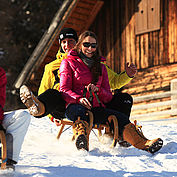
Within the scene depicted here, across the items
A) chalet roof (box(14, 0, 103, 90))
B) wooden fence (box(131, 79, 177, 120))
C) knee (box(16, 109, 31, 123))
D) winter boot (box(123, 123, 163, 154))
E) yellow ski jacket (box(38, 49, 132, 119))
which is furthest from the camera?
chalet roof (box(14, 0, 103, 90))

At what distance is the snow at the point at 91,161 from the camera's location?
9.48 ft

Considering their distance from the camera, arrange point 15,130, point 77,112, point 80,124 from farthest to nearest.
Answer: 1. point 77,112
2. point 80,124
3. point 15,130

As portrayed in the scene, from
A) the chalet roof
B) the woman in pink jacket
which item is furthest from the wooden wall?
the woman in pink jacket

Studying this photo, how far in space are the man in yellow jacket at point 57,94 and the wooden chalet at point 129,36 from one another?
4.04m

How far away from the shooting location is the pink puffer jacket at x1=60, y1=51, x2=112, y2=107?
3896mm

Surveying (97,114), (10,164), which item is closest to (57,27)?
(97,114)

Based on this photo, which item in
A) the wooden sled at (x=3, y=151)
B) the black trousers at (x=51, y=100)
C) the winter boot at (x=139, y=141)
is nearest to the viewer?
the wooden sled at (x=3, y=151)

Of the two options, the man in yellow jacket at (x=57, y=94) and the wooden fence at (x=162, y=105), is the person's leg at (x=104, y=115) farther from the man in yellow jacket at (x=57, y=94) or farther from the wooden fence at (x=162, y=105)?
the wooden fence at (x=162, y=105)

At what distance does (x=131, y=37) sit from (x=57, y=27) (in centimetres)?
192

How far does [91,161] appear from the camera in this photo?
10.7 feet

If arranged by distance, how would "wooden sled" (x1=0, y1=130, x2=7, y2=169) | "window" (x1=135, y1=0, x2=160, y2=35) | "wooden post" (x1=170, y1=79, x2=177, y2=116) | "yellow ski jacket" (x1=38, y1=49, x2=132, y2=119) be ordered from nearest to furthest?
"wooden sled" (x1=0, y1=130, x2=7, y2=169) → "yellow ski jacket" (x1=38, y1=49, x2=132, y2=119) → "wooden post" (x1=170, y1=79, x2=177, y2=116) → "window" (x1=135, y1=0, x2=160, y2=35)

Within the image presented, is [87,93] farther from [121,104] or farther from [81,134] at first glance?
[81,134]

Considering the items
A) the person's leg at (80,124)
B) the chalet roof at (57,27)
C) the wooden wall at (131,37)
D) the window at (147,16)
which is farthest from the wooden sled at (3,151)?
the window at (147,16)

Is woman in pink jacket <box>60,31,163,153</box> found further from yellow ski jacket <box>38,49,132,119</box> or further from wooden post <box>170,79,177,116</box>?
wooden post <box>170,79,177,116</box>
